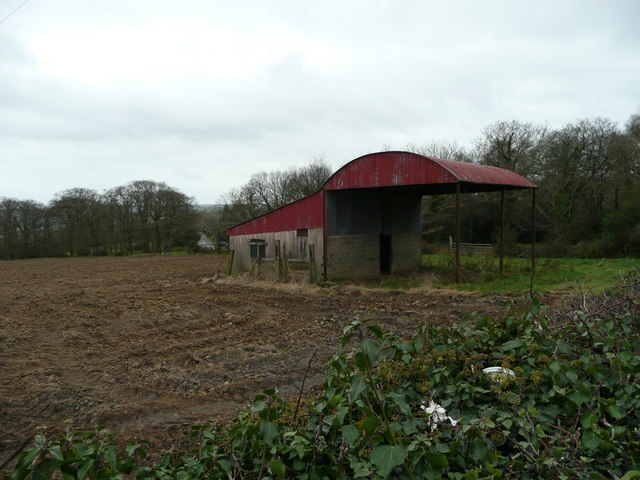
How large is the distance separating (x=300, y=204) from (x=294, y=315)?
20.3ft

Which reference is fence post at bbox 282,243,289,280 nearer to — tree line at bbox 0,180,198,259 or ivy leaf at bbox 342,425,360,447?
ivy leaf at bbox 342,425,360,447

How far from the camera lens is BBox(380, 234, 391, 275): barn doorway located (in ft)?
62.6

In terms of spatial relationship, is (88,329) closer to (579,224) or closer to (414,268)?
(414,268)

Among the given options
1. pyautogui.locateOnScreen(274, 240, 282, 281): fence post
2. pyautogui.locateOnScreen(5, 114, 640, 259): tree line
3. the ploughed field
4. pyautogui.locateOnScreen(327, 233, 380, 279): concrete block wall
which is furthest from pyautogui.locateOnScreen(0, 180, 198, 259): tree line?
pyautogui.locateOnScreen(327, 233, 380, 279): concrete block wall

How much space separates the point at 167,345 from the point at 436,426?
7497 mm

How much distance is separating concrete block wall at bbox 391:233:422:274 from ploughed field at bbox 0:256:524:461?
15.7ft

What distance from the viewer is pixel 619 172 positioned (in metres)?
26.5

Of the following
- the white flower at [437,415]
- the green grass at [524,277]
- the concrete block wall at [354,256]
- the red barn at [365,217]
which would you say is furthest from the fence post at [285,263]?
the white flower at [437,415]

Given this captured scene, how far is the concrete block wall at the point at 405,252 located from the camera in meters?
19.1

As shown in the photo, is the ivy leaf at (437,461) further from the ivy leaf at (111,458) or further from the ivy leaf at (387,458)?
the ivy leaf at (111,458)

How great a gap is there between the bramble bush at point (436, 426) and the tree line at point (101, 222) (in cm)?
3993

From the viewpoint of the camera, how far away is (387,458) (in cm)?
181

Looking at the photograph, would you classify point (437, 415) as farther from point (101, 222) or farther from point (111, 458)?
point (101, 222)

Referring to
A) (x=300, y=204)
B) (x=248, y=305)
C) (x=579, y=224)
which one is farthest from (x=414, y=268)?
(x=579, y=224)
